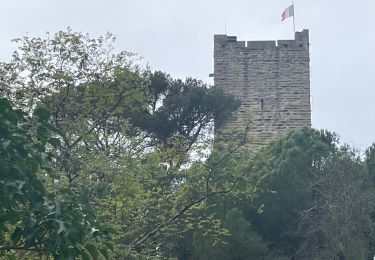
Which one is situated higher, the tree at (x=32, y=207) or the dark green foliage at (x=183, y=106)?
the dark green foliage at (x=183, y=106)

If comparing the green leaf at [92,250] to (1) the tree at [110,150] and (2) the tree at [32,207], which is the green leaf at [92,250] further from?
(1) the tree at [110,150]

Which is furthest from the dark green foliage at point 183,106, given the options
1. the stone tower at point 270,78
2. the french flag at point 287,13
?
the french flag at point 287,13

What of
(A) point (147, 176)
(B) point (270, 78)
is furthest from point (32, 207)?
(B) point (270, 78)

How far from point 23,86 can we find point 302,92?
21330 millimetres

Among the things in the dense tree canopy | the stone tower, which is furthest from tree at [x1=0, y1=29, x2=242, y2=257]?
the stone tower

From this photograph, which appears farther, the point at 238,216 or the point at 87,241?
the point at 238,216

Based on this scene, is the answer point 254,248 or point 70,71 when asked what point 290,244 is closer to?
point 254,248

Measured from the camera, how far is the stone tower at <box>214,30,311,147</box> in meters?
32.5

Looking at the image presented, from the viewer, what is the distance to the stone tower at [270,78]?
1278 inches

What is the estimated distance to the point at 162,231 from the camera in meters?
13.6

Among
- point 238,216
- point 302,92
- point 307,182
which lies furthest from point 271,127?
point 238,216

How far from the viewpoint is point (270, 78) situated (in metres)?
32.6

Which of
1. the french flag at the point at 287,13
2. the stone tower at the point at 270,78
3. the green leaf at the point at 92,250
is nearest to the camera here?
the green leaf at the point at 92,250

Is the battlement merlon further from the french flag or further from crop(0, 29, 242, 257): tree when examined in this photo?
crop(0, 29, 242, 257): tree
